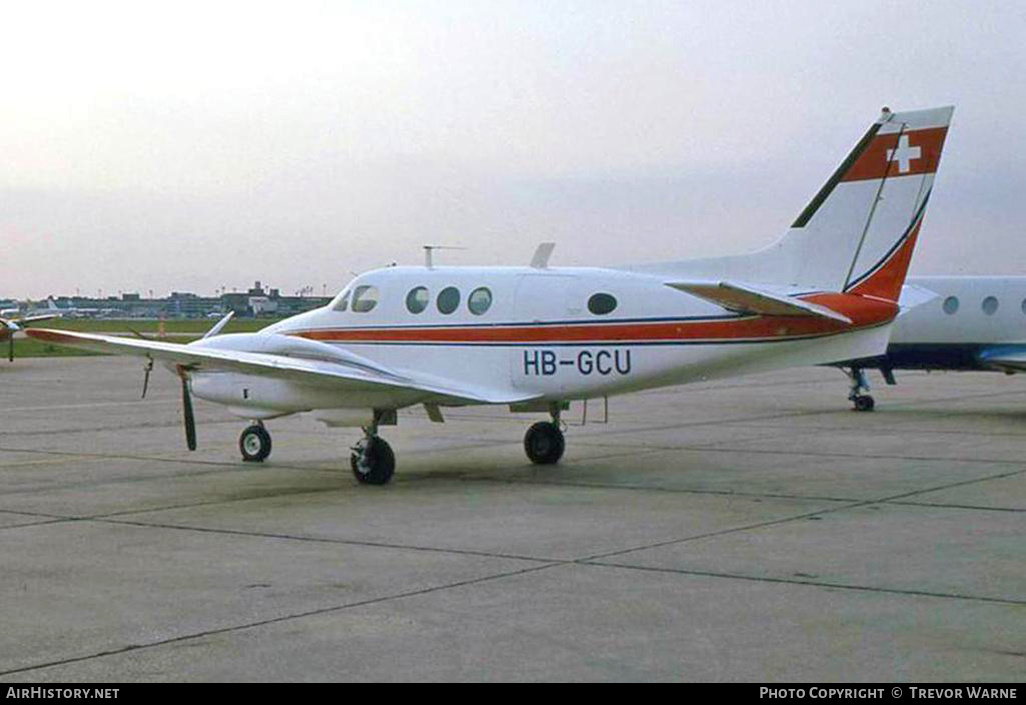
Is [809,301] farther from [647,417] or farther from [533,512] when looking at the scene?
[647,417]

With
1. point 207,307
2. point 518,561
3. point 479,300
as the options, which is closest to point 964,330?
point 479,300

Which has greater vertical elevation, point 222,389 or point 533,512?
point 222,389

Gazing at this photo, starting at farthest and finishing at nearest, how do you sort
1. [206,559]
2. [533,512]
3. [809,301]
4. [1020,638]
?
[809,301]
[533,512]
[206,559]
[1020,638]

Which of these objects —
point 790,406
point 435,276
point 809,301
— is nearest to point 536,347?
point 435,276

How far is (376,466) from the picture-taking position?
16.9 metres

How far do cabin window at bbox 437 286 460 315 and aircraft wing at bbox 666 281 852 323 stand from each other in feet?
9.36

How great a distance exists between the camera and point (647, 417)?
28.2m

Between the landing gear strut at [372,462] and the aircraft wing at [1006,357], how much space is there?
15.2 metres

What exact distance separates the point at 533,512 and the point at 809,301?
481 cm

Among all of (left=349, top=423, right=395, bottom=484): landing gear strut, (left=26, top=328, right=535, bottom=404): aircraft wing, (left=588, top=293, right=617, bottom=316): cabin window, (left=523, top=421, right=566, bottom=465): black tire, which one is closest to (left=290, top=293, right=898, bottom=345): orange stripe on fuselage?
(left=588, top=293, right=617, bottom=316): cabin window

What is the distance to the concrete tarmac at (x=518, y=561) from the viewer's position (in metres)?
8.30

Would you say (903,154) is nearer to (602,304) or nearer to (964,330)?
(602,304)

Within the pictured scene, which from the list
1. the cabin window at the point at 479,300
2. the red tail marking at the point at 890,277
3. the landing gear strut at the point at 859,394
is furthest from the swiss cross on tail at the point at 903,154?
the landing gear strut at the point at 859,394

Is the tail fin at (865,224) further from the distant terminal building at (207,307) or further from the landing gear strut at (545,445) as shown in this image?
the distant terminal building at (207,307)
